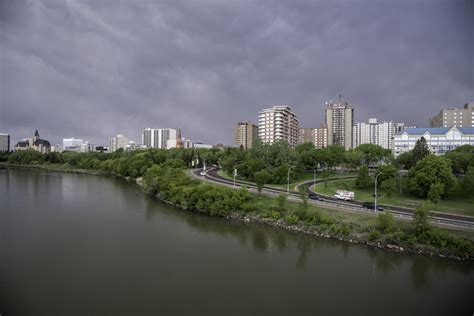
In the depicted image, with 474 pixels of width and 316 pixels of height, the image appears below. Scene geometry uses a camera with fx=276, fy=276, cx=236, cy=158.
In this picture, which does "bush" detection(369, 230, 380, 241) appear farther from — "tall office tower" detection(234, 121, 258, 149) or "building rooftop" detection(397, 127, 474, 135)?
"tall office tower" detection(234, 121, 258, 149)

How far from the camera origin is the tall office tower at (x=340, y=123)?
99.7 metres

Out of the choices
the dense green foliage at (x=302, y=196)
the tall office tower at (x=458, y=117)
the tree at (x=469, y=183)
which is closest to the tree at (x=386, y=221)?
the dense green foliage at (x=302, y=196)

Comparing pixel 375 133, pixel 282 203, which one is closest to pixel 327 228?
pixel 282 203

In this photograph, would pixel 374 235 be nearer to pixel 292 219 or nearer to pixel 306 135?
pixel 292 219

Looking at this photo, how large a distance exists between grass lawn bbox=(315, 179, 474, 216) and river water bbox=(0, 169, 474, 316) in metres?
9.31

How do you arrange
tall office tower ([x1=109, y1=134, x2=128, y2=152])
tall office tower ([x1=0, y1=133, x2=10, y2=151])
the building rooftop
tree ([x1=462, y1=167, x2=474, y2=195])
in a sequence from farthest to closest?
1. tall office tower ([x1=109, y1=134, x2=128, y2=152])
2. tall office tower ([x1=0, y1=133, x2=10, y2=151])
3. the building rooftop
4. tree ([x1=462, y1=167, x2=474, y2=195])

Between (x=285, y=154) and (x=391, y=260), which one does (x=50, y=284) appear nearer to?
(x=391, y=260)

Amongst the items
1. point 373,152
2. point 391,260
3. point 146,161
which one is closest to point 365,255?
point 391,260

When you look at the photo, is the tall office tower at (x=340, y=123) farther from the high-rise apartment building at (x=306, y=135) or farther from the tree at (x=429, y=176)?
the tree at (x=429, y=176)

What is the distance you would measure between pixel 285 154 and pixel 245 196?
653 inches

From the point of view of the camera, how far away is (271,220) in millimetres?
23391

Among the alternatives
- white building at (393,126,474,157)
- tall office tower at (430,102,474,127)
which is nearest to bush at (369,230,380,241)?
white building at (393,126,474,157)

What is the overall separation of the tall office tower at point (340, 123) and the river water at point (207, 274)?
282 ft

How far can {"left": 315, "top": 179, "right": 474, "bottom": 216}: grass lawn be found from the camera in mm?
22875
